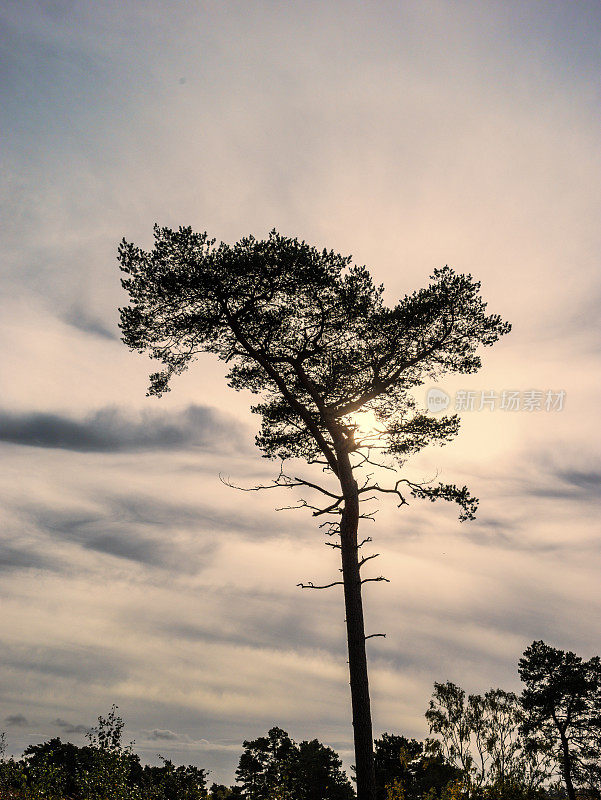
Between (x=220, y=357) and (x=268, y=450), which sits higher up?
(x=220, y=357)

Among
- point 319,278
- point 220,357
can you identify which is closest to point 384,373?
point 319,278

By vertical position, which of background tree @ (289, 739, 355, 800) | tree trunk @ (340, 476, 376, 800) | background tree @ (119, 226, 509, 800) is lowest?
background tree @ (289, 739, 355, 800)

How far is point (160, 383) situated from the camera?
15836 mm

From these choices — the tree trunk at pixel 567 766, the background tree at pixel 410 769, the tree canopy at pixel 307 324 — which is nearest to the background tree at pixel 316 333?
the tree canopy at pixel 307 324

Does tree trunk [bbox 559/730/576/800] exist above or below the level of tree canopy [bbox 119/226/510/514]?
below

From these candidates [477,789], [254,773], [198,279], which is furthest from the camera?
[254,773]

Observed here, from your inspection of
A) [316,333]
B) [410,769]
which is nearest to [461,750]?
[410,769]

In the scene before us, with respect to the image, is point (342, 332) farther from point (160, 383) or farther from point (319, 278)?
point (160, 383)

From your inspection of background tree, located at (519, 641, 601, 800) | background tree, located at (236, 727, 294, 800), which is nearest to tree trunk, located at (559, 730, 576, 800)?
background tree, located at (519, 641, 601, 800)

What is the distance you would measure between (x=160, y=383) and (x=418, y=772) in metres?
35.7

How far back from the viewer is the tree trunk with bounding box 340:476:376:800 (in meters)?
11.7

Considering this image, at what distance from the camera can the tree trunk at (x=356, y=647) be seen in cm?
1168

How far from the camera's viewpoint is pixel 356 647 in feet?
41.0

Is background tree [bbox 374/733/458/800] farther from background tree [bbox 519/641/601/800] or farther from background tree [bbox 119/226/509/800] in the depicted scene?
background tree [bbox 119/226/509/800]
